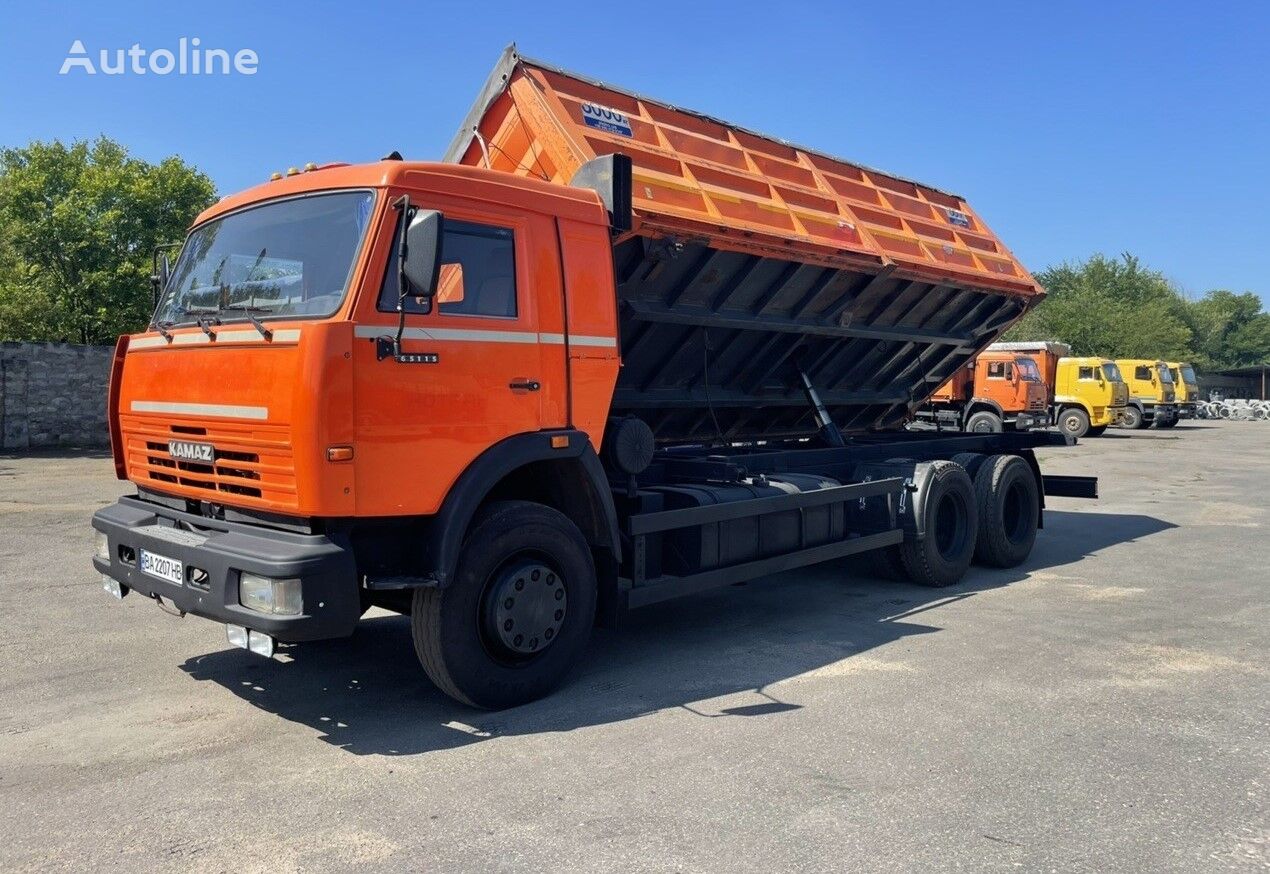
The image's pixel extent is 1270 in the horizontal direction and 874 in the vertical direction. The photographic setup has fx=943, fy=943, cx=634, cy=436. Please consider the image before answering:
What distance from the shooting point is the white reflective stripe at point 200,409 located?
4406 millimetres

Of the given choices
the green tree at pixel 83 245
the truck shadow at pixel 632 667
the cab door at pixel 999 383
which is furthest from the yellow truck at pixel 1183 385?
the green tree at pixel 83 245

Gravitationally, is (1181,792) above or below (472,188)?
below

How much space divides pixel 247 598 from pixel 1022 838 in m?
3.38

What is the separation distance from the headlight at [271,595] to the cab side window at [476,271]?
1.41m

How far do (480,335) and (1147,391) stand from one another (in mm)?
36203

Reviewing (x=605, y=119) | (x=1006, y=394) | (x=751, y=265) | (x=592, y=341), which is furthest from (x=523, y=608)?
(x=1006, y=394)

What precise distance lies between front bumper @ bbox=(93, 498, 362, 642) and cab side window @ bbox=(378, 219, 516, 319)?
127 cm

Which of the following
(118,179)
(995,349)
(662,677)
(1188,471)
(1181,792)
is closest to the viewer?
(1181,792)

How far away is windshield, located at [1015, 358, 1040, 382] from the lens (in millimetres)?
26844

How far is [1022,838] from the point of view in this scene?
3.49 meters

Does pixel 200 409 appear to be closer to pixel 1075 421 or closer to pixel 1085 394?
pixel 1085 394

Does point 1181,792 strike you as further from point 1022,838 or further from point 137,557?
point 137,557

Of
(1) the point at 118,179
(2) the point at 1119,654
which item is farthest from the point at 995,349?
(1) the point at 118,179

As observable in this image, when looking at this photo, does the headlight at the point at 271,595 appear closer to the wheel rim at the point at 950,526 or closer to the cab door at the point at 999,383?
the wheel rim at the point at 950,526
